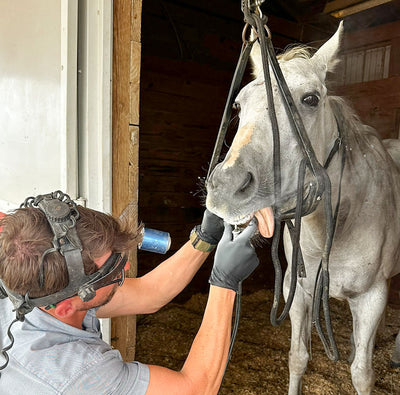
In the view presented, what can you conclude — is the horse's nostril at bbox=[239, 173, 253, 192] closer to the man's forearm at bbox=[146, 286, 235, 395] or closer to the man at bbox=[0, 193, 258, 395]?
the man at bbox=[0, 193, 258, 395]

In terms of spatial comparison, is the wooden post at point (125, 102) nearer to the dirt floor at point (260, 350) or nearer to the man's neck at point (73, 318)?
the man's neck at point (73, 318)

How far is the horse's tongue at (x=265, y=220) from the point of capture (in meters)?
1.15

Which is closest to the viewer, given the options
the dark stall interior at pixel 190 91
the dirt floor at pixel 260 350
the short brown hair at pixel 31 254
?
the short brown hair at pixel 31 254

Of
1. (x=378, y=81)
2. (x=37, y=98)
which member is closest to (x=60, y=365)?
(x=37, y=98)

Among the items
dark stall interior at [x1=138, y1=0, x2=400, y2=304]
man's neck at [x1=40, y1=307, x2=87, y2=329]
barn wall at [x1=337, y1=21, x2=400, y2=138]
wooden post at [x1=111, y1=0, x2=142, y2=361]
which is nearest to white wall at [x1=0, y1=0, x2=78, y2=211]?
wooden post at [x1=111, y1=0, x2=142, y2=361]

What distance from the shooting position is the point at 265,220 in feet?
3.82

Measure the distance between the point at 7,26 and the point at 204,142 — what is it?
1.98 metres

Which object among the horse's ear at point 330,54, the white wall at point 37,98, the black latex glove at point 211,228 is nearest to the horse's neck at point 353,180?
the horse's ear at point 330,54

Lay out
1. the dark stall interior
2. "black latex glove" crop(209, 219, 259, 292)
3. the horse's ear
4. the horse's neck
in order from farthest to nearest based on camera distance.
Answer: the dark stall interior
the horse's neck
the horse's ear
"black latex glove" crop(209, 219, 259, 292)

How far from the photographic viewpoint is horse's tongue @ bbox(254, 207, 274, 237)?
1.15 metres

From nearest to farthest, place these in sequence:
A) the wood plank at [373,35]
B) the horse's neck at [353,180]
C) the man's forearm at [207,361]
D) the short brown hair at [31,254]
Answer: the short brown hair at [31,254] → the man's forearm at [207,361] → the horse's neck at [353,180] → the wood plank at [373,35]

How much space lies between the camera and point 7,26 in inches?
95.6

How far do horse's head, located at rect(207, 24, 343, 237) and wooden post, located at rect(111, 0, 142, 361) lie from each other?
602 millimetres

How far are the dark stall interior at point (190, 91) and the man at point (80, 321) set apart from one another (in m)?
2.47
